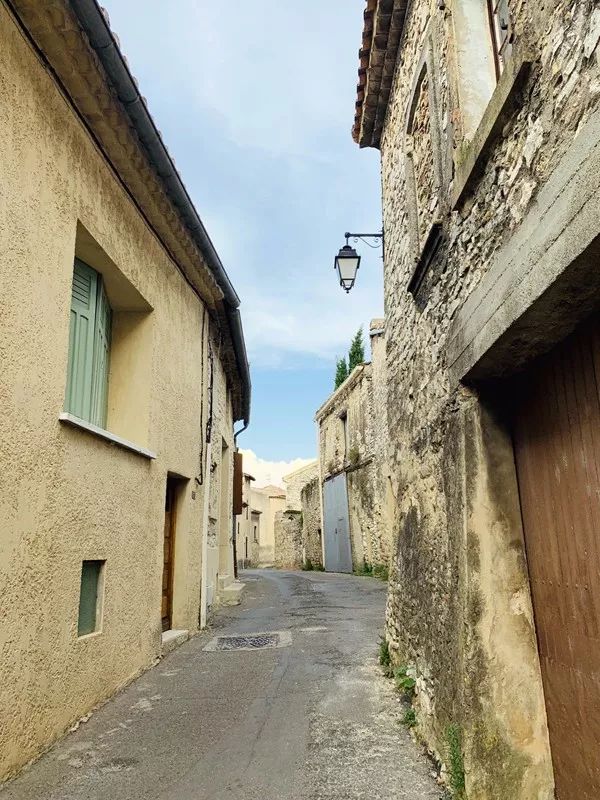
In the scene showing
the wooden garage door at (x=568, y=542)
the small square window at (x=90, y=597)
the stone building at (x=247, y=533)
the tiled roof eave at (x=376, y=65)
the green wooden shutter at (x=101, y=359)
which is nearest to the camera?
the wooden garage door at (x=568, y=542)

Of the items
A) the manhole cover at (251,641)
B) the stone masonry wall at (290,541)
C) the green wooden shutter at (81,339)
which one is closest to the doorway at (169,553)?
the manhole cover at (251,641)

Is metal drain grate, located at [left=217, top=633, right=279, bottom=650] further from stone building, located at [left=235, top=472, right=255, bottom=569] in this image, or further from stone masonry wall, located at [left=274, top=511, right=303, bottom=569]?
stone building, located at [left=235, top=472, right=255, bottom=569]

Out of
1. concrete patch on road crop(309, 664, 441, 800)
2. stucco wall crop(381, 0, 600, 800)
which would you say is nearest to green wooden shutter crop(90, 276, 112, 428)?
stucco wall crop(381, 0, 600, 800)

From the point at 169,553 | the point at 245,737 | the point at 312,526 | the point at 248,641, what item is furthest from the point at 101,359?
the point at 312,526

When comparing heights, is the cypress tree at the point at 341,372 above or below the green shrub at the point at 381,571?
above

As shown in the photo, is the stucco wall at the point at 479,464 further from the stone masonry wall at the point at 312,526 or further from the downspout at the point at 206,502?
the stone masonry wall at the point at 312,526

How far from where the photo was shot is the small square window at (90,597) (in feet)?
13.2

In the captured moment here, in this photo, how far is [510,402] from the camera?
2846mm

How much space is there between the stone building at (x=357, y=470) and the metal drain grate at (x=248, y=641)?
7.79 m

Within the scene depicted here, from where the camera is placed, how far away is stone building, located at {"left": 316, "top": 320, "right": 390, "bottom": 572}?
579 inches

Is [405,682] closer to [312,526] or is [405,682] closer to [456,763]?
[456,763]

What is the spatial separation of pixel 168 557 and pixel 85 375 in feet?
8.54

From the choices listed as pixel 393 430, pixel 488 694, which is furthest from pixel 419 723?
pixel 393 430

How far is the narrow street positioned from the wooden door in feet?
2.05
